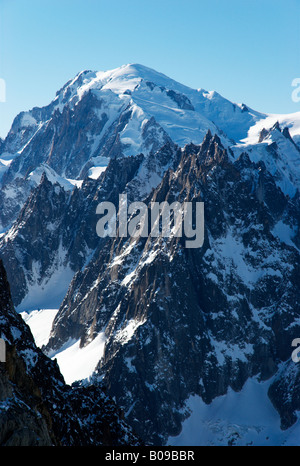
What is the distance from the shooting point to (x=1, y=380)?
57.2 m

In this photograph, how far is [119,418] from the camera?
101m

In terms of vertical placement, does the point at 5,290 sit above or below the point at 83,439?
above

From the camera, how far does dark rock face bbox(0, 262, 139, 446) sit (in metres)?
56.9

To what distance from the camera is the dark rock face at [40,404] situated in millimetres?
56938

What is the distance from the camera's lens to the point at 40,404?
67.6m

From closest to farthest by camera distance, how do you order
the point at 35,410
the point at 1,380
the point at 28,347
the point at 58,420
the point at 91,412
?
1. the point at 1,380
2. the point at 35,410
3. the point at 58,420
4. the point at 28,347
5. the point at 91,412

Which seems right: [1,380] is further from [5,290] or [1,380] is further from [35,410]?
[5,290]
